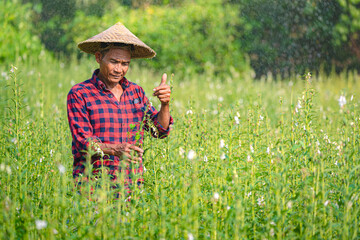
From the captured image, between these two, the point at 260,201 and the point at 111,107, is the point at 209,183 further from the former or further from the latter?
the point at 111,107

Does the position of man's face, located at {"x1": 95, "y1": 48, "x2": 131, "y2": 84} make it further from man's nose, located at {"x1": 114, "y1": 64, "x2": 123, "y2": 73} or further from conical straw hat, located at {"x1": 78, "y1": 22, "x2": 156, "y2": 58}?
conical straw hat, located at {"x1": 78, "y1": 22, "x2": 156, "y2": 58}

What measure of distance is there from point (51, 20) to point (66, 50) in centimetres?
102

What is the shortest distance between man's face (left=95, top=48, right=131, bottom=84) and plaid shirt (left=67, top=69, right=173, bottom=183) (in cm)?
8

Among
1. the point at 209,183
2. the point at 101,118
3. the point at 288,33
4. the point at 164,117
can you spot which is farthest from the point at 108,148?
the point at 288,33

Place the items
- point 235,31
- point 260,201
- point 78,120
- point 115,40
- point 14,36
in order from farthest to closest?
point 235,31
point 14,36
point 115,40
point 78,120
point 260,201

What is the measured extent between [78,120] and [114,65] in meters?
0.53

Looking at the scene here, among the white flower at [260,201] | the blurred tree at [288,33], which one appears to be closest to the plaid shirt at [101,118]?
the white flower at [260,201]

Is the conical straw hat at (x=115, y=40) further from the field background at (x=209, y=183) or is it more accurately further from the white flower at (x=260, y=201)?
the white flower at (x=260, y=201)

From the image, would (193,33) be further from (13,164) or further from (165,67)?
(13,164)

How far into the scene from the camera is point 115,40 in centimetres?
348

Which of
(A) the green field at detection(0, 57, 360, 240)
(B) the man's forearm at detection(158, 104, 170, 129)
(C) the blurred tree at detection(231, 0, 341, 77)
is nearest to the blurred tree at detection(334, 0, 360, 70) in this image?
(C) the blurred tree at detection(231, 0, 341, 77)

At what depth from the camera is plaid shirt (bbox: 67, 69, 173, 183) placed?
3.31 m

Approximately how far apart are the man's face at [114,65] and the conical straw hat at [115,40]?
0.10m

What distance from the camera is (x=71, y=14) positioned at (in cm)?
1410
